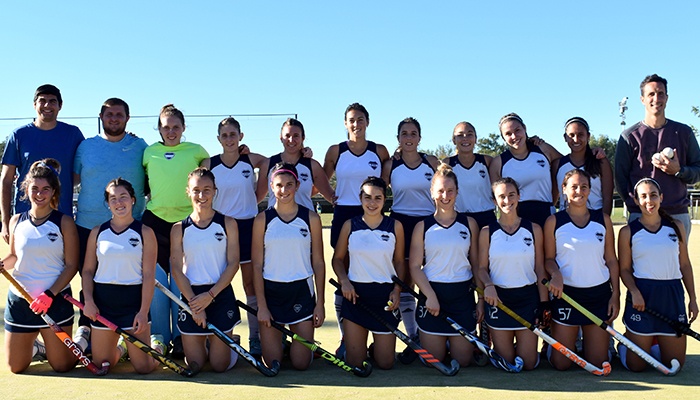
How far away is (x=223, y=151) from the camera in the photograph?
5.24 meters

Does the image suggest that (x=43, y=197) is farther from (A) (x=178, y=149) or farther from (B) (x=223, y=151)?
(B) (x=223, y=151)

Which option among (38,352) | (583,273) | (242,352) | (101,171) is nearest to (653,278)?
(583,273)

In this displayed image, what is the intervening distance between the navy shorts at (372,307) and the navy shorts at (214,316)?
0.82 meters

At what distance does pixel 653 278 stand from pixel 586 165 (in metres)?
1.09

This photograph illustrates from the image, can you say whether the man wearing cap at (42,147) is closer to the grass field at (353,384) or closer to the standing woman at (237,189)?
the standing woman at (237,189)

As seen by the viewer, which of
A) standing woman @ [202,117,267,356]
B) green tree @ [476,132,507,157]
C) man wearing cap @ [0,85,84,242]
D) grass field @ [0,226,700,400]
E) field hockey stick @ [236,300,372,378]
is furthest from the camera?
green tree @ [476,132,507,157]

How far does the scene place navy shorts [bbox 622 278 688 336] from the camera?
4.36m

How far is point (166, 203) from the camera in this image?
489 centimetres

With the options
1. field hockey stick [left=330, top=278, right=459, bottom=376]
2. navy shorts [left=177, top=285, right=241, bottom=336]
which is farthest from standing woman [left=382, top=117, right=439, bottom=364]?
navy shorts [left=177, top=285, right=241, bottom=336]

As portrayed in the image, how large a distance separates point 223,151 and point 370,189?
144cm

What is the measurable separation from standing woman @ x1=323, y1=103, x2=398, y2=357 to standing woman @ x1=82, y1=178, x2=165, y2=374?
61.6 inches

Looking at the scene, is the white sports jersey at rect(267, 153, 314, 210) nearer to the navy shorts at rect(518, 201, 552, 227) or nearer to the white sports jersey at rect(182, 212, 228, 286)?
the white sports jersey at rect(182, 212, 228, 286)

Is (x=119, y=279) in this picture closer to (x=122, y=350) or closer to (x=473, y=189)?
(x=122, y=350)

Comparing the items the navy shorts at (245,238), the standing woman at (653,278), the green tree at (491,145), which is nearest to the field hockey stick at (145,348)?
the navy shorts at (245,238)
